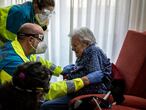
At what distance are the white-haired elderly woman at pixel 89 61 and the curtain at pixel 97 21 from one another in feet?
2.34

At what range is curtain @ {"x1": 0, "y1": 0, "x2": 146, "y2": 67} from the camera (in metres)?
3.02

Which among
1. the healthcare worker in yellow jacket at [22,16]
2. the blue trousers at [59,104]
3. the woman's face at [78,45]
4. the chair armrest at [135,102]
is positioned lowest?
the blue trousers at [59,104]

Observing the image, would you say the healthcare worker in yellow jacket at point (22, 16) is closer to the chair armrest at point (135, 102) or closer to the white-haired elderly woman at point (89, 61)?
the white-haired elderly woman at point (89, 61)

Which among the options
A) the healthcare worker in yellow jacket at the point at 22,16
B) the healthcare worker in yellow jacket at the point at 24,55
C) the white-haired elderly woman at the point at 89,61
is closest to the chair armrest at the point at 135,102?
the white-haired elderly woman at the point at 89,61

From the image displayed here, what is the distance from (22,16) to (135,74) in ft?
3.52

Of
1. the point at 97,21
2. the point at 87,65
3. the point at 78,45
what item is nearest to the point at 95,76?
the point at 87,65

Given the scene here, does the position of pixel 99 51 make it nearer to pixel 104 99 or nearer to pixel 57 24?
pixel 104 99

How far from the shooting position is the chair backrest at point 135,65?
2285mm

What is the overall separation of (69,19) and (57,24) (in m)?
0.15

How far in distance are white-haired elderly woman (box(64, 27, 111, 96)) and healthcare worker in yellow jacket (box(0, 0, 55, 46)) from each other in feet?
1.06

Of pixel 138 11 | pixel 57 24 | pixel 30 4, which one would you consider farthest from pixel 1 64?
pixel 138 11

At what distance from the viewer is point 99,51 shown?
234cm

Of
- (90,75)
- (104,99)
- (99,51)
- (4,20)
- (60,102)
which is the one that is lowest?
(60,102)

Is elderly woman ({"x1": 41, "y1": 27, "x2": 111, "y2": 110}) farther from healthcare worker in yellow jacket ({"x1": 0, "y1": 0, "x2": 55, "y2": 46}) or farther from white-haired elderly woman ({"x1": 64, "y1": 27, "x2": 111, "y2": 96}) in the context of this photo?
healthcare worker in yellow jacket ({"x1": 0, "y1": 0, "x2": 55, "y2": 46})
